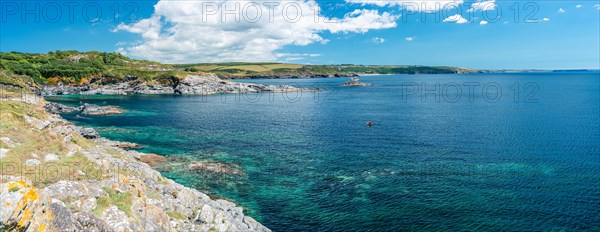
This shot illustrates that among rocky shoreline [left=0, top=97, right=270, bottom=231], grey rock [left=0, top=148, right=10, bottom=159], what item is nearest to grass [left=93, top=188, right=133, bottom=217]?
rocky shoreline [left=0, top=97, right=270, bottom=231]

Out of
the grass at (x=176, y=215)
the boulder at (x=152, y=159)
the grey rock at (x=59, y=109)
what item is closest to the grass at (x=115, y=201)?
the grass at (x=176, y=215)

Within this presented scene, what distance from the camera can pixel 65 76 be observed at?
A: 184625mm

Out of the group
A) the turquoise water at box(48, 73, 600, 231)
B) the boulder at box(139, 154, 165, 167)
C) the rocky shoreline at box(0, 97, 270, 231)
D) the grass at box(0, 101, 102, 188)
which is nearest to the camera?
the rocky shoreline at box(0, 97, 270, 231)

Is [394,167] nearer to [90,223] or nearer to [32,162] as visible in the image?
[90,223]

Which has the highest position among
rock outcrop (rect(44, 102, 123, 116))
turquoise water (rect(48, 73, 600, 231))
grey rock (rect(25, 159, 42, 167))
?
rock outcrop (rect(44, 102, 123, 116))

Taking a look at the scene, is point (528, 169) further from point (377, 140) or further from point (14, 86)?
point (14, 86)

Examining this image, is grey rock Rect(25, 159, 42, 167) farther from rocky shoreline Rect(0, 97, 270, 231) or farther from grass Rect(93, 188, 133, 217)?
grass Rect(93, 188, 133, 217)

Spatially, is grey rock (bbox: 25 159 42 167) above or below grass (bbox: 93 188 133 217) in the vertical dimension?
above

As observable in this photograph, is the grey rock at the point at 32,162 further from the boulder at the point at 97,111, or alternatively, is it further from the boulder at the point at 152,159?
the boulder at the point at 97,111

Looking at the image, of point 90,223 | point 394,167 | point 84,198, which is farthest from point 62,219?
point 394,167

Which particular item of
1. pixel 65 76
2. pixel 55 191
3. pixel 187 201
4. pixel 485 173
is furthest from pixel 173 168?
pixel 65 76

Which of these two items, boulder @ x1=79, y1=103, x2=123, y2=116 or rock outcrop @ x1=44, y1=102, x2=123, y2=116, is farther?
boulder @ x1=79, y1=103, x2=123, y2=116

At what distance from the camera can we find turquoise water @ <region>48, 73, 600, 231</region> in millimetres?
39625

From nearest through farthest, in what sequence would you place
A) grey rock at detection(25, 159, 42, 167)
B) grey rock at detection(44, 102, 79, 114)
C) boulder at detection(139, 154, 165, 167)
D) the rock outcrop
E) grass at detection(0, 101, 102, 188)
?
grass at detection(0, 101, 102, 188) < grey rock at detection(25, 159, 42, 167) < boulder at detection(139, 154, 165, 167) < grey rock at detection(44, 102, 79, 114) < the rock outcrop
